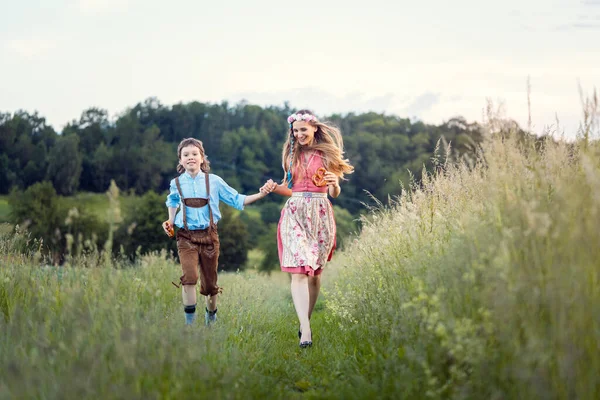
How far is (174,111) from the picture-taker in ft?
307

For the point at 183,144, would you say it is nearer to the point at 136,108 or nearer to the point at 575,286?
the point at 575,286

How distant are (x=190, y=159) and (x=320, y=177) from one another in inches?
57.3

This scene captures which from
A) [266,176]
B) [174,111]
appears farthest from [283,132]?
[174,111]

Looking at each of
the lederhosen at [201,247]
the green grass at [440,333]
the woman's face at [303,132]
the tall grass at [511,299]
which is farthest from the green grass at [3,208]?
the tall grass at [511,299]

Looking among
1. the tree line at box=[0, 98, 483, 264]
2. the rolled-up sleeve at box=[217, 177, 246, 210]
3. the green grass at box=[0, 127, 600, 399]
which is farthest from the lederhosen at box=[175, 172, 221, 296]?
the tree line at box=[0, 98, 483, 264]

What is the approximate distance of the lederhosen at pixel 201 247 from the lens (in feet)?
21.8

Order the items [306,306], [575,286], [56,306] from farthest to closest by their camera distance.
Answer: [306,306]
[56,306]
[575,286]

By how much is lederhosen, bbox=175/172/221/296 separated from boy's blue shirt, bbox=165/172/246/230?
4 cm

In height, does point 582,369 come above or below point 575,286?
below

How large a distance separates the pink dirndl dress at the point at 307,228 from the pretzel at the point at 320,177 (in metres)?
0.04

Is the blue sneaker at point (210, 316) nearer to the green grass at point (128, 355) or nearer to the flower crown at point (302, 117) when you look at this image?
the green grass at point (128, 355)

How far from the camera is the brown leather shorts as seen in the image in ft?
21.6

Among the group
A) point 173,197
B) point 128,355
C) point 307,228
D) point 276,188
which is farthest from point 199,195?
point 128,355

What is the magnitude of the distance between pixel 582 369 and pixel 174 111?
94.0m
